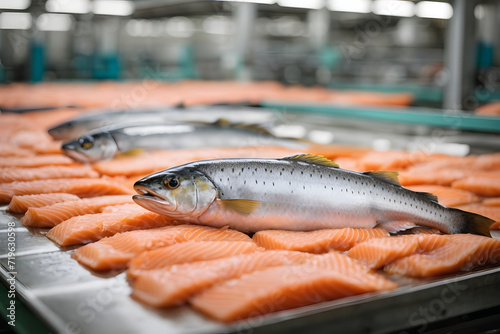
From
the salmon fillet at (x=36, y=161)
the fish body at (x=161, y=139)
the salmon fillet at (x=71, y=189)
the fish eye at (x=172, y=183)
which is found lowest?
the salmon fillet at (x=71, y=189)

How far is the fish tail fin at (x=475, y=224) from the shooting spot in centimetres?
269

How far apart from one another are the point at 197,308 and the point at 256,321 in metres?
0.26

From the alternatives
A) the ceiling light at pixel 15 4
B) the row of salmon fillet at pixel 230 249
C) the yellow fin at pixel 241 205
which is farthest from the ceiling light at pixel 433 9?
the ceiling light at pixel 15 4

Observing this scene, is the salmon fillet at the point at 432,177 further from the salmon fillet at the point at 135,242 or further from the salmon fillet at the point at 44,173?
the salmon fillet at the point at 44,173

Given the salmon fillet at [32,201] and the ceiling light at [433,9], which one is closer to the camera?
the salmon fillet at [32,201]

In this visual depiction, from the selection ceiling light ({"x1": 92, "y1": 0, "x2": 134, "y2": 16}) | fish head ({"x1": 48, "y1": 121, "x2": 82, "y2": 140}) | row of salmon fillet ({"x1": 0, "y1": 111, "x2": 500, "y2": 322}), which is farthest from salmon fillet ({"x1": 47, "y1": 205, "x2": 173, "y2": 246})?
ceiling light ({"x1": 92, "y1": 0, "x2": 134, "y2": 16})

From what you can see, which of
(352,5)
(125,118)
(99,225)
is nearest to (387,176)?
(99,225)

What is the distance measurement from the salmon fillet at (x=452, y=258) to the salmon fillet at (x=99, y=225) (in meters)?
1.17

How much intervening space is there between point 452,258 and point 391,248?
0.27 meters

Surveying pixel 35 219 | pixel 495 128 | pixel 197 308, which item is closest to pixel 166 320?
pixel 197 308

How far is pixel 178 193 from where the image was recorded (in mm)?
2463

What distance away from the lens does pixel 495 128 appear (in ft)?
16.4

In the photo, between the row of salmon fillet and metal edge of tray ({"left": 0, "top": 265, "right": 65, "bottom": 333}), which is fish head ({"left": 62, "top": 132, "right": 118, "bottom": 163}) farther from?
metal edge of tray ({"left": 0, "top": 265, "right": 65, "bottom": 333})

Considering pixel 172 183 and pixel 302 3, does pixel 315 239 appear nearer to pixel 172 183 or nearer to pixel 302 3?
pixel 172 183
